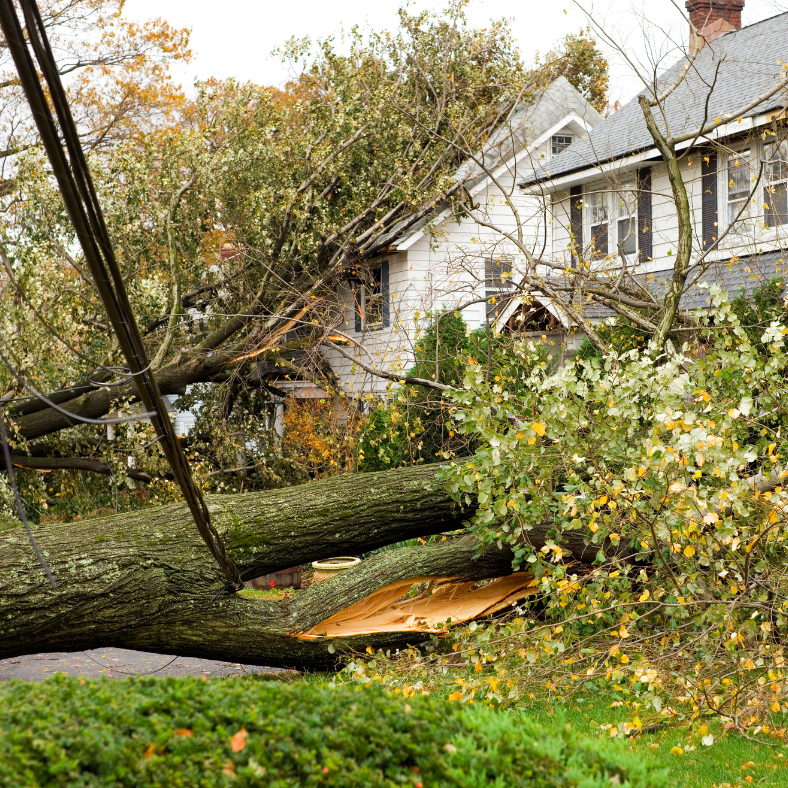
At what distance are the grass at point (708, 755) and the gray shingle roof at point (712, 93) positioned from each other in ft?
29.0

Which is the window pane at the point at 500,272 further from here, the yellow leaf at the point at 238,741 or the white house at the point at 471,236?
the yellow leaf at the point at 238,741

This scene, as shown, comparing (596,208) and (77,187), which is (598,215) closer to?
(596,208)

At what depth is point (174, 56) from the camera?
67.9ft

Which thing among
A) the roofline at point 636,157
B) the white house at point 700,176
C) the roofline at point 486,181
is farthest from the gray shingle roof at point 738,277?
the roofline at point 486,181

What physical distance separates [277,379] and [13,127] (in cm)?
770

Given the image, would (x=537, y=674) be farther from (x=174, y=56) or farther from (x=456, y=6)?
(x=174, y=56)

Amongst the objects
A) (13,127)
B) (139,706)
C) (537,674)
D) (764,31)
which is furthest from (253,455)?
(139,706)

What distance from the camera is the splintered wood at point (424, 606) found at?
24.3ft

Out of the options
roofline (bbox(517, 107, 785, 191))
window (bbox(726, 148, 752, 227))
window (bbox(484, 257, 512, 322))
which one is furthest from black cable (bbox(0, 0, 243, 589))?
window (bbox(726, 148, 752, 227))

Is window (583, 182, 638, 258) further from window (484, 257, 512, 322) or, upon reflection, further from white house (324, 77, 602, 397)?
window (484, 257, 512, 322)

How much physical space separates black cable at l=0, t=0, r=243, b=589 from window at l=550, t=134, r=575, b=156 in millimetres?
15761

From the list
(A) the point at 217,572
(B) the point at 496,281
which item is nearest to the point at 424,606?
(A) the point at 217,572

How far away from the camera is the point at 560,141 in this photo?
1858 centimetres

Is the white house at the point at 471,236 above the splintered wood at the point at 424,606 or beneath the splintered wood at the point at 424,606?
above
